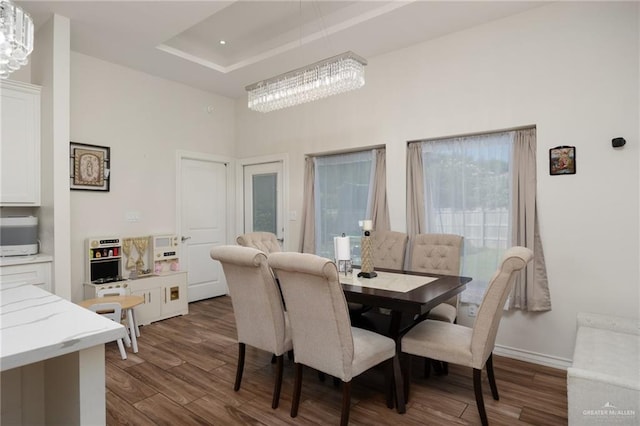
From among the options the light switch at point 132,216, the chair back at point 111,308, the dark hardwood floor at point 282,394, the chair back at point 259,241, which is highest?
the light switch at point 132,216

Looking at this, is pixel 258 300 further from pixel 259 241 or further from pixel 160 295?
pixel 160 295

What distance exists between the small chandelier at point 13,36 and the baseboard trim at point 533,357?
12.9 feet

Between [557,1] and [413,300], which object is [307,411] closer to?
[413,300]

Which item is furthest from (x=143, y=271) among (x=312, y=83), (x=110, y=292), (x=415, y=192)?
(x=415, y=192)

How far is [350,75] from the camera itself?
2.71 m

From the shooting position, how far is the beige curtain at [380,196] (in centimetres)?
392

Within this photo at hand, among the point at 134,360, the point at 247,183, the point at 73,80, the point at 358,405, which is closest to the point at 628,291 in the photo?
the point at 358,405

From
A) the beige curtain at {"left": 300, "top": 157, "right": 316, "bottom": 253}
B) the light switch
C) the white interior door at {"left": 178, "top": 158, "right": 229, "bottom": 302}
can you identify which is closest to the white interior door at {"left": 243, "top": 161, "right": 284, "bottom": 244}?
the white interior door at {"left": 178, "top": 158, "right": 229, "bottom": 302}

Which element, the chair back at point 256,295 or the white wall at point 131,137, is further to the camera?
the white wall at point 131,137

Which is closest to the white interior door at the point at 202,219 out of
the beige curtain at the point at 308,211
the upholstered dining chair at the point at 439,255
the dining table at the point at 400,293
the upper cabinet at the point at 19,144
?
the beige curtain at the point at 308,211

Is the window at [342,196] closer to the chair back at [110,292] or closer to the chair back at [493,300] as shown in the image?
the chair back at [493,300]

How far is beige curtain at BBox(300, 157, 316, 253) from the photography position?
4520 millimetres

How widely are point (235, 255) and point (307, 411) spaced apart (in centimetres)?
110

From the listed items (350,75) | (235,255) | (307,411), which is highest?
(350,75)
